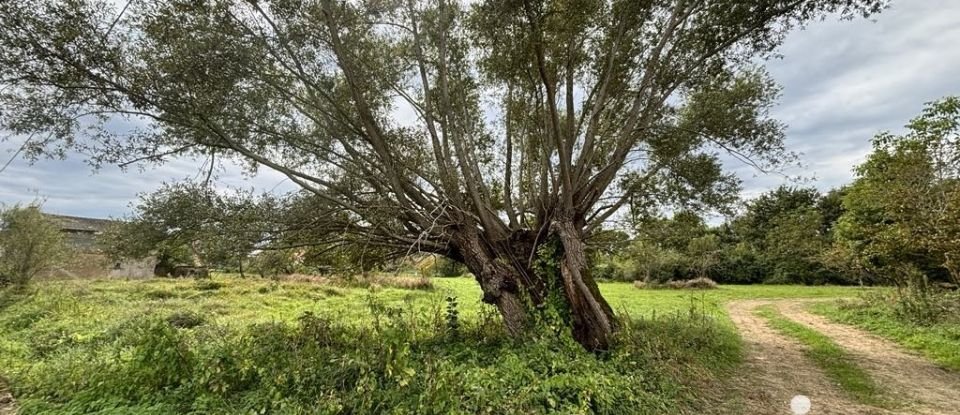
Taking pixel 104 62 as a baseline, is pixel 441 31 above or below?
above

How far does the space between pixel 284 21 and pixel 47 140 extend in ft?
11.4

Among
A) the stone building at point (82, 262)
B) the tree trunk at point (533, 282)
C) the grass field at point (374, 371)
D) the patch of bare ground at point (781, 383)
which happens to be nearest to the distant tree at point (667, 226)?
the grass field at point (374, 371)

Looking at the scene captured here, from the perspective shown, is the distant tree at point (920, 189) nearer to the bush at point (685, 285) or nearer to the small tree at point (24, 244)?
the bush at point (685, 285)

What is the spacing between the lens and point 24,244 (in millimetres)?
16062

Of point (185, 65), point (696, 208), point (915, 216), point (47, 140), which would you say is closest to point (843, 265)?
point (915, 216)

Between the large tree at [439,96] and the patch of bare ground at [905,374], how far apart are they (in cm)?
359

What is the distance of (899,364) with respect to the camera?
6.61 meters

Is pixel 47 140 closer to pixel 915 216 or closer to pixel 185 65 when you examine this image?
pixel 185 65

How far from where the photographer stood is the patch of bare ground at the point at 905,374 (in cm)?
486

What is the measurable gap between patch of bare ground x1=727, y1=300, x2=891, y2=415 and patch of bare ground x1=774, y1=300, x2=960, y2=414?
64cm

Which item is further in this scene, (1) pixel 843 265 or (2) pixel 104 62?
(1) pixel 843 265

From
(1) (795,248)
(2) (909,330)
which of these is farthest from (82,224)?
(1) (795,248)

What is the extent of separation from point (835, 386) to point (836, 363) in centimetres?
161

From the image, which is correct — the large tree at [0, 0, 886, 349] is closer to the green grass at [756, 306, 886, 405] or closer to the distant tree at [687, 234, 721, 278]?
the green grass at [756, 306, 886, 405]
